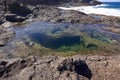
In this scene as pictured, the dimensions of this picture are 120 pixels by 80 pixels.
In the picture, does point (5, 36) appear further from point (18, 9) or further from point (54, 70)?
point (18, 9)

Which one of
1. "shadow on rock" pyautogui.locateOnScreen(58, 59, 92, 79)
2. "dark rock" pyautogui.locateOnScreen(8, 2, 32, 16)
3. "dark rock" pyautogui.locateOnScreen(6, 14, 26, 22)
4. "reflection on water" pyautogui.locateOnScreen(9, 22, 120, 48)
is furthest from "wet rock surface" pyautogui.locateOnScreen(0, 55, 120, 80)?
"dark rock" pyautogui.locateOnScreen(8, 2, 32, 16)

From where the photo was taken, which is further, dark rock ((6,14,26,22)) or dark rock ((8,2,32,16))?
dark rock ((8,2,32,16))

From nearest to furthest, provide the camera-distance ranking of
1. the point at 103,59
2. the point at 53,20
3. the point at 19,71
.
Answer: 1. the point at 19,71
2. the point at 103,59
3. the point at 53,20

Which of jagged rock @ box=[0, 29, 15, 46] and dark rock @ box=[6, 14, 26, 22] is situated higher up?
dark rock @ box=[6, 14, 26, 22]

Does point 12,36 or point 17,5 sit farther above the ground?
point 17,5

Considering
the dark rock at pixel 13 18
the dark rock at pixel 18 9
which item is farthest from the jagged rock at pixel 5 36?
the dark rock at pixel 18 9

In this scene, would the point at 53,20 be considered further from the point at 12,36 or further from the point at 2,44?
the point at 2,44

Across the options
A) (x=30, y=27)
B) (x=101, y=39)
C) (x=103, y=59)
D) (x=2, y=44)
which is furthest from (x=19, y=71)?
(x=30, y=27)

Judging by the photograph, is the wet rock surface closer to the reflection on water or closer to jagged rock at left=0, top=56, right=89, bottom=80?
jagged rock at left=0, top=56, right=89, bottom=80

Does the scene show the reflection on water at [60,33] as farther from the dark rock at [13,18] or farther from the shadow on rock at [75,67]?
the shadow on rock at [75,67]
